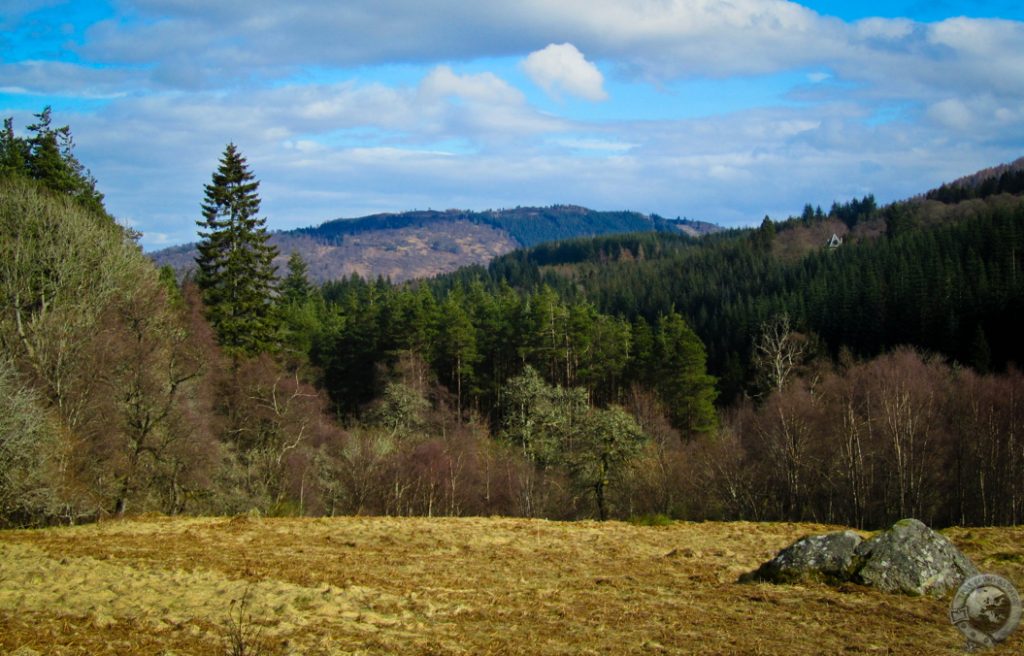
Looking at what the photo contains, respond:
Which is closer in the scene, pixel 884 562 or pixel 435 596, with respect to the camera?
pixel 435 596

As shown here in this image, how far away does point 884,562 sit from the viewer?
1370cm

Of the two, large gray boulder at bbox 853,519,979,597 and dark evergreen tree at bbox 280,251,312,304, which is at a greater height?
dark evergreen tree at bbox 280,251,312,304

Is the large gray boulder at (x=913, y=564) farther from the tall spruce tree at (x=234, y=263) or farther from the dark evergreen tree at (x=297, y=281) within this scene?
the dark evergreen tree at (x=297, y=281)

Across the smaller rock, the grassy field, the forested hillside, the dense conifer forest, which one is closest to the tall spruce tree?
the dense conifer forest

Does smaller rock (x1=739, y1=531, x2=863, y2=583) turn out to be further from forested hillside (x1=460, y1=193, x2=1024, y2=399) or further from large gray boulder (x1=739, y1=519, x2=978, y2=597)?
forested hillside (x1=460, y1=193, x2=1024, y2=399)

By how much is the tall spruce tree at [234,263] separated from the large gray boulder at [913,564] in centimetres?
3922

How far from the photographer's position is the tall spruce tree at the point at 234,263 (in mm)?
45719

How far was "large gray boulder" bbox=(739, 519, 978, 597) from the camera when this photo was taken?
13.3m

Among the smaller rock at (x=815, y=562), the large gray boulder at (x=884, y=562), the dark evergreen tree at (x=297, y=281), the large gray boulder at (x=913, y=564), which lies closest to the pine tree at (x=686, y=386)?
the smaller rock at (x=815, y=562)

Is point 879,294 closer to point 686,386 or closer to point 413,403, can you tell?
point 686,386

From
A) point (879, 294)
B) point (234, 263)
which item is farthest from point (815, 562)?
point (879, 294)

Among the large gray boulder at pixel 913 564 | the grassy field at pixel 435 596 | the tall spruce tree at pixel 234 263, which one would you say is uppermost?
the tall spruce tree at pixel 234 263

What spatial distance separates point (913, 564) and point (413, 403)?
44.9 m

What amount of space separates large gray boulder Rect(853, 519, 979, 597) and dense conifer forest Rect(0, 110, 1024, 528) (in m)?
19.3
